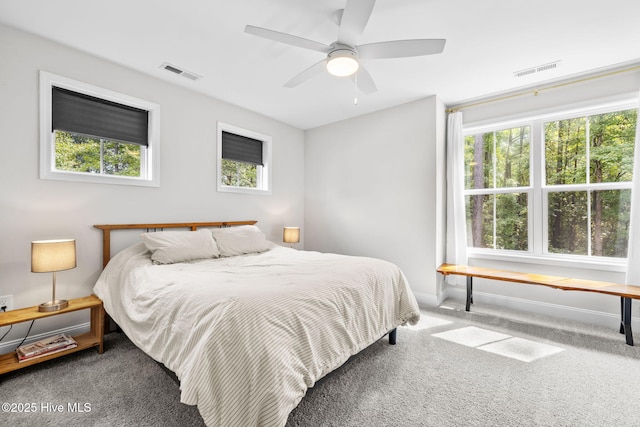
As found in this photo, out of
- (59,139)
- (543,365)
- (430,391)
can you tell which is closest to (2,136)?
(59,139)

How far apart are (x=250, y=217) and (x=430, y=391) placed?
124 inches

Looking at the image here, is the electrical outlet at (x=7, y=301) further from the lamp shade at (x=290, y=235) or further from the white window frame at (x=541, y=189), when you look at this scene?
the white window frame at (x=541, y=189)

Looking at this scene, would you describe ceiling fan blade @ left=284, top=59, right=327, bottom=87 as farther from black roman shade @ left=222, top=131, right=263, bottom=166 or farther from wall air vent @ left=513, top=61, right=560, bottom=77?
wall air vent @ left=513, top=61, right=560, bottom=77

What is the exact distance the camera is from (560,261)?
3275 mm

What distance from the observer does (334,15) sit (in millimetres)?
2146

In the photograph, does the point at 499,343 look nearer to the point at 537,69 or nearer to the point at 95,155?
the point at 537,69

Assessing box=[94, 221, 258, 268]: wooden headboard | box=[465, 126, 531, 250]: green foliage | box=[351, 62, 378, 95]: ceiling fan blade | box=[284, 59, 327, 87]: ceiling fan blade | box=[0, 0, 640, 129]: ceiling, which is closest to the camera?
box=[0, 0, 640, 129]: ceiling

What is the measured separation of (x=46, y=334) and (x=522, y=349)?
4203 mm

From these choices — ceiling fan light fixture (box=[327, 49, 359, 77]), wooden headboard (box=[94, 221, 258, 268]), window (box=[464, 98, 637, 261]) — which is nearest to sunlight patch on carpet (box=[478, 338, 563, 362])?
window (box=[464, 98, 637, 261])

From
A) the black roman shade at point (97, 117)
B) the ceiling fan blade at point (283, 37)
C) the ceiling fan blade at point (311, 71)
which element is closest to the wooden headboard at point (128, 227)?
the black roman shade at point (97, 117)

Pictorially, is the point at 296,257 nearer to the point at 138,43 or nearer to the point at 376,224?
the point at 376,224

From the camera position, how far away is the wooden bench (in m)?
2.57

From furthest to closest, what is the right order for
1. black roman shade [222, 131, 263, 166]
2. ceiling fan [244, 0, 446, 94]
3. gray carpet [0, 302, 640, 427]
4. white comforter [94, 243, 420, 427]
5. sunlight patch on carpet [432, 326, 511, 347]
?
1. black roman shade [222, 131, 263, 166]
2. sunlight patch on carpet [432, 326, 511, 347]
3. ceiling fan [244, 0, 446, 94]
4. gray carpet [0, 302, 640, 427]
5. white comforter [94, 243, 420, 427]

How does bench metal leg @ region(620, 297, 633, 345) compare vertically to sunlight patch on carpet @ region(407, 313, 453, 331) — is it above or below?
above
